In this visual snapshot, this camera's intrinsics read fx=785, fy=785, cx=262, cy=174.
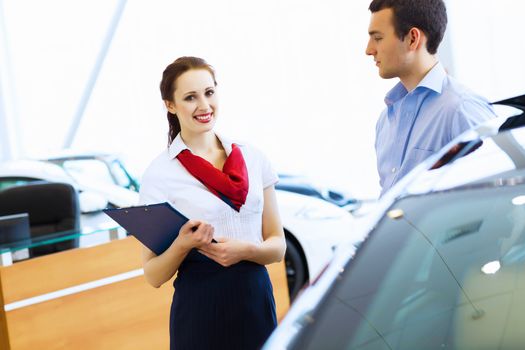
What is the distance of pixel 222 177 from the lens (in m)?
2.25

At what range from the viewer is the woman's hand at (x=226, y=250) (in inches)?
85.3

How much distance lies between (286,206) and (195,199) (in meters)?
3.60

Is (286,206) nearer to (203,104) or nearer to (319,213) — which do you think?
(319,213)

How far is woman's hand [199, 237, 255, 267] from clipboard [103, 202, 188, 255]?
10 centimetres

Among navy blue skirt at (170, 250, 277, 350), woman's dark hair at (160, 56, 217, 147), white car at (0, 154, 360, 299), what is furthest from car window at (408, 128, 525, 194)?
white car at (0, 154, 360, 299)

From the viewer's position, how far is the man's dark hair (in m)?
2.14

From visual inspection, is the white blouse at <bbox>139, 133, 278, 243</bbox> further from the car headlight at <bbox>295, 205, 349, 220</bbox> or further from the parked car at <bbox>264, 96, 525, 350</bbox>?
the car headlight at <bbox>295, 205, 349, 220</bbox>

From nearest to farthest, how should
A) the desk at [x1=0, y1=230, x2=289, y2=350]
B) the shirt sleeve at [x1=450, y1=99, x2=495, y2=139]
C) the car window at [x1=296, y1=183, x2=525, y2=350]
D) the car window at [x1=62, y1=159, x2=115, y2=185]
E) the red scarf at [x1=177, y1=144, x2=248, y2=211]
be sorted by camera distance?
the car window at [x1=296, y1=183, x2=525, y2=350], the shirt sleeve at [x1=450, y1=99, x2=495, y2=139], the red scarf at [x1=177, y1=144, x2=248, y2=211], the desk at [x1=0, y1=230, x2=289, y2=350], the car window at [x1=62, y1=159, x2=115, y2=185]

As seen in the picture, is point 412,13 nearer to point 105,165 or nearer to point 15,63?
point 105,165

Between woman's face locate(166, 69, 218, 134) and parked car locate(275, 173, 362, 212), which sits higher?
woman's face locate(166, 69, 218, 134)

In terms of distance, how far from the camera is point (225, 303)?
2.27 metres

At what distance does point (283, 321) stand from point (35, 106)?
10154mm

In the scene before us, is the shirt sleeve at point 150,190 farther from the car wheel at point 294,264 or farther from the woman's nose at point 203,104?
the car wheel at point 294,264

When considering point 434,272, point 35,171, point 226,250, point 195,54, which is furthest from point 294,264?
point 195,54
